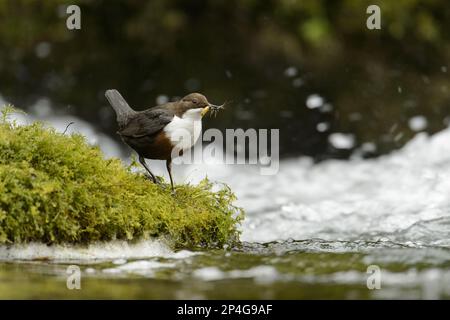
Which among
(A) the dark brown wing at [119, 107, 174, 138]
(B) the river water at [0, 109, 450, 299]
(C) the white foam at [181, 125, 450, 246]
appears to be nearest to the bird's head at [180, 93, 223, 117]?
(A) the dark brown wing at [119, 107, 174, 138]

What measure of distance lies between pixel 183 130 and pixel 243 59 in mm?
6033

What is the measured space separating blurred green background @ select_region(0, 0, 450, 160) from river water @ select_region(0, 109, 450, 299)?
234cm

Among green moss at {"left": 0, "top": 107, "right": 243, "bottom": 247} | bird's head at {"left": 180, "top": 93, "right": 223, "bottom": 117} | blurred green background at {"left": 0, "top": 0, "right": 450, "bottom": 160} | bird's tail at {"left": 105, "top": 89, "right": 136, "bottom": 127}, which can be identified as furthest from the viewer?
blurred green background at {"left": 0, "top": 0, "right": 450, "bottom": 160}

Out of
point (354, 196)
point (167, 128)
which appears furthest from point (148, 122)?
point (354, 196)

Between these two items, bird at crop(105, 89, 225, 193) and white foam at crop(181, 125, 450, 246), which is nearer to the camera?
bird at crop(105, 89, 225, 193)

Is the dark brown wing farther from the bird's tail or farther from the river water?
the river water

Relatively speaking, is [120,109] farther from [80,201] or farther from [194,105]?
[80,201]

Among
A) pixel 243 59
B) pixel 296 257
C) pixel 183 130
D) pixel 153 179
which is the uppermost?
pixel 243 59

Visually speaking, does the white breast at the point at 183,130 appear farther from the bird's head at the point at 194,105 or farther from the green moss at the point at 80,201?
the green moss at the point at 80,201

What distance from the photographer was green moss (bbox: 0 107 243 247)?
14.3 ft

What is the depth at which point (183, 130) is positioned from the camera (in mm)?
5395

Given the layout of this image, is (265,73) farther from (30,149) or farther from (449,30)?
(30,149)

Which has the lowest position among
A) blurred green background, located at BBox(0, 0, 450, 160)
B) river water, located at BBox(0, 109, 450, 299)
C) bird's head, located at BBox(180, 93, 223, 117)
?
river water, located at BBox(0, 109, 450, 299)
